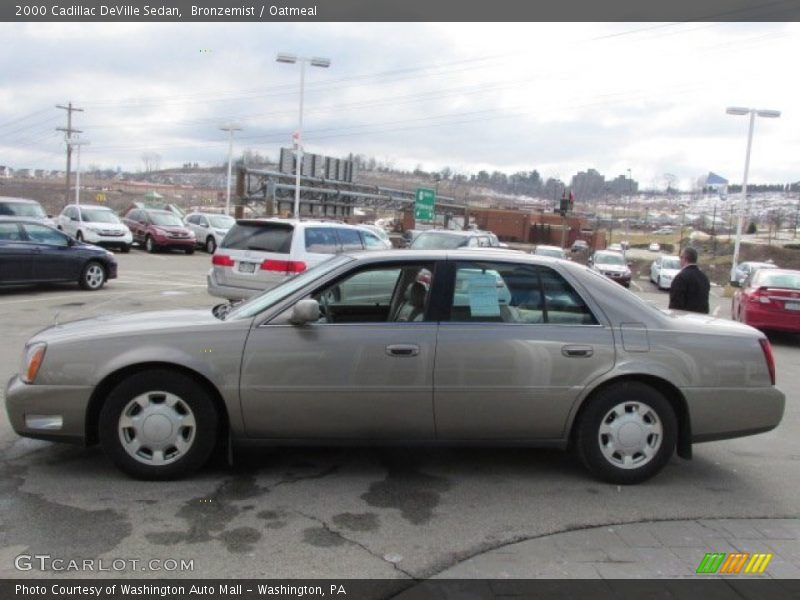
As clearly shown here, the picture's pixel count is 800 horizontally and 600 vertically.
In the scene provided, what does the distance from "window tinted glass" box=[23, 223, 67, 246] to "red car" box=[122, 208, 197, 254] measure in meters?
13.3

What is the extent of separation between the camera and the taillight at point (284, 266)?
35.6 ft

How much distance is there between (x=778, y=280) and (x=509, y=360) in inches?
441

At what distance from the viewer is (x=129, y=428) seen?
438 cm

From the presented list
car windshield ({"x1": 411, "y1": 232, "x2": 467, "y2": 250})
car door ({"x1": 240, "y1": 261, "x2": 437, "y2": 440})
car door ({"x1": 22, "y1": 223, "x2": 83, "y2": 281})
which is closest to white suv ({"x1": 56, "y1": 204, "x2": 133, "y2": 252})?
car door ({"x1": 22, "y1": 223, "x2": 83, "y2": 281})

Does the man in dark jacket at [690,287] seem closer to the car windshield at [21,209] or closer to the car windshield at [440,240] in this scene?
the car windshield at [440,240]

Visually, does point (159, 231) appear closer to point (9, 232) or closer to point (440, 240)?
point (9, 232)

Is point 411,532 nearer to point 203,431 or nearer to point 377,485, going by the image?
point 377,485

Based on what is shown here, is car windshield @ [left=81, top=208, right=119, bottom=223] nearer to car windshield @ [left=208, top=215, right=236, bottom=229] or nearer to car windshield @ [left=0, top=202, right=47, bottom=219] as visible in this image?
car windshield @ [left=0, top=202, right=47, bottom=219]

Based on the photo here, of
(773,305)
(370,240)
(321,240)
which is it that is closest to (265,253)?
(321,240)

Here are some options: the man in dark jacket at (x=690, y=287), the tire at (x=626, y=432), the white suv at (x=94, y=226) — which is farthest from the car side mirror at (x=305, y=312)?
the white suv at (x=94, y=226)

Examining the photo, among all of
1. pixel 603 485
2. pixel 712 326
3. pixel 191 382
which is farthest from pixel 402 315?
pixel 712 326

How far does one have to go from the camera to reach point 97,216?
84.4ft
